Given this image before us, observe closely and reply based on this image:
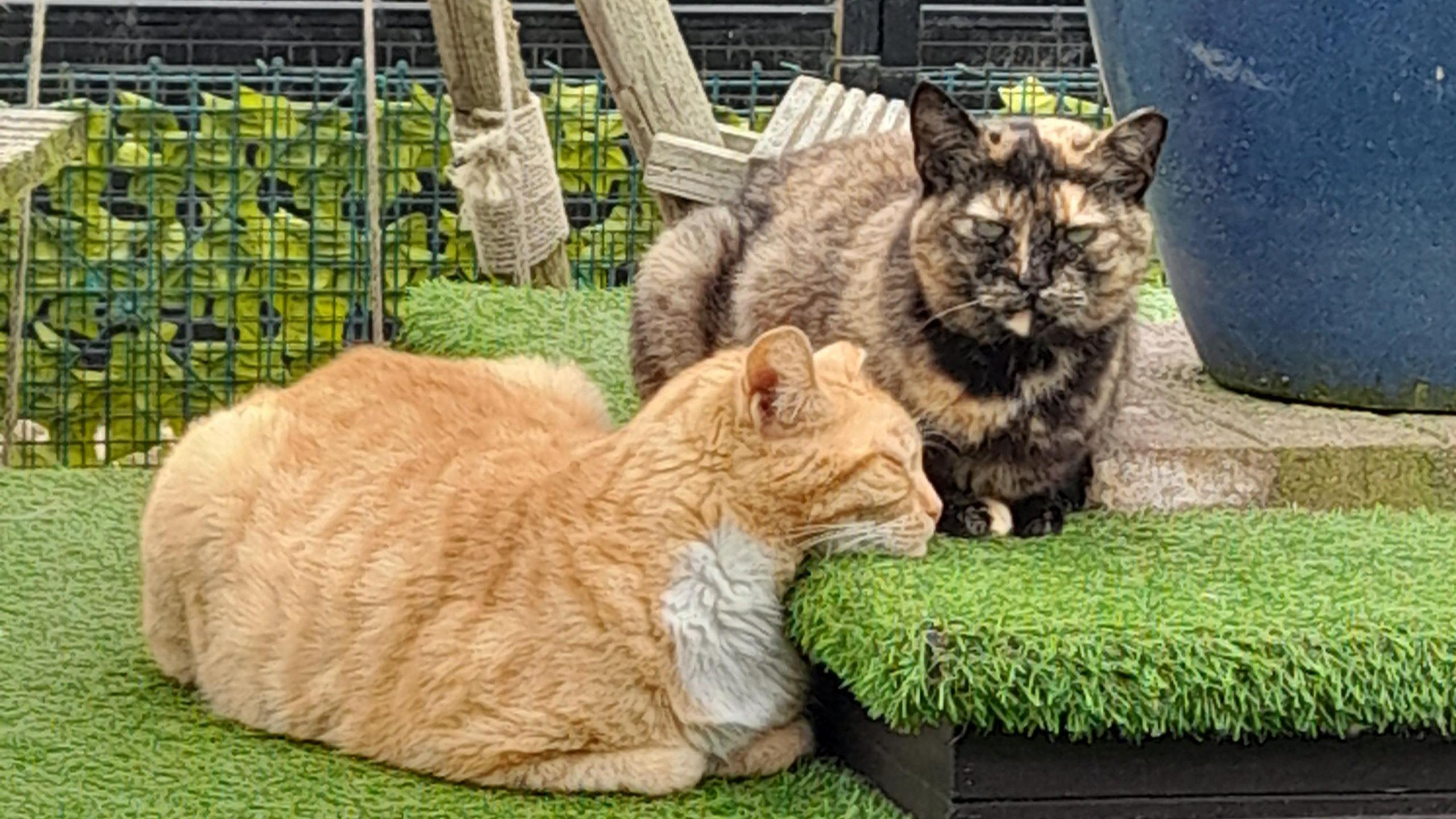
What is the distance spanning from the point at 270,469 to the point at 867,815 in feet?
3.25

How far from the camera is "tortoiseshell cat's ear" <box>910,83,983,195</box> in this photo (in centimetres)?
310

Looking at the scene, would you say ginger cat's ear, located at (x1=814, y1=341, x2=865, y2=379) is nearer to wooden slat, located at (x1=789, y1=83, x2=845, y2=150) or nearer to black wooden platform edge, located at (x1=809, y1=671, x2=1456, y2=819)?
black wooden platform edge, located at (x1=809, y1=671, x2=1456, y2=819)

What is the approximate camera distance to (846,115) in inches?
207

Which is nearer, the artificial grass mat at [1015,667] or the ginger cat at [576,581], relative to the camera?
the artificial grass mat at [1015,667]

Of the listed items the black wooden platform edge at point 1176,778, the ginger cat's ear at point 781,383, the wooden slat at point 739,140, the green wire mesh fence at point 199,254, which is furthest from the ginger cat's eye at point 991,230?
the green wire mesh fence at point 199,254

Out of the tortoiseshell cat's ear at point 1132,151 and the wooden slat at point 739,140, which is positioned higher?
the tortoiseshell cat's ear at point 1132,151

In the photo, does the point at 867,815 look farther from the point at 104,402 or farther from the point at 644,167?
the point at 104,402

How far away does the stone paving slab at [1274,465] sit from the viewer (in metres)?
3.55

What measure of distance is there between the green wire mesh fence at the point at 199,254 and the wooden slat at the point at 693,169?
95 cm

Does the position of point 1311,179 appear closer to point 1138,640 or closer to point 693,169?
point 1138,640

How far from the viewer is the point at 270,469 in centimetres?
325

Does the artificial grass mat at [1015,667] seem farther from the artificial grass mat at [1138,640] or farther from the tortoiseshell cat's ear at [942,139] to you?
the tortoiseshell cat's ear at [942,139]

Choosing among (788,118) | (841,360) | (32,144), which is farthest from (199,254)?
(841,360)

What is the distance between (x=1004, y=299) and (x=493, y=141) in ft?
6.77
